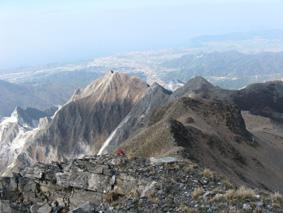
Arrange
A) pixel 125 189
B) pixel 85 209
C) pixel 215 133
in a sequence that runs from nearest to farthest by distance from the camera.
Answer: pixel 85 209 → pixel 125 189 → pixel 215 133

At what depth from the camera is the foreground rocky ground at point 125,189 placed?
19.9 meters

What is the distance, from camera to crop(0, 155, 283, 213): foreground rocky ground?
→ 19.9 meters

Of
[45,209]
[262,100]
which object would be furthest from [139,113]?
[45,209]

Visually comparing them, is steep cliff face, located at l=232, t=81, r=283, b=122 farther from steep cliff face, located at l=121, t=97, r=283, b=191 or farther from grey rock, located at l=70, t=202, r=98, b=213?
grey rock, located at l=70, t=202, r=98, b=213

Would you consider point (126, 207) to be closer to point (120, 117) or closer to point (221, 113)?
point (221, 113)

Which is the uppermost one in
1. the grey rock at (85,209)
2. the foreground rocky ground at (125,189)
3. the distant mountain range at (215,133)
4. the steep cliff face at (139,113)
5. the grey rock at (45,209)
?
the grey rock at (85,209)

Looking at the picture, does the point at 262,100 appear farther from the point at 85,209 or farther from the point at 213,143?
the point at 85,209

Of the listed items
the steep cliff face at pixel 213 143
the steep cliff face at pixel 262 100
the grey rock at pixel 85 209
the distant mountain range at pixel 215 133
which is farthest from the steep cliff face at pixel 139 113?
the grey rock at pixel 85 209

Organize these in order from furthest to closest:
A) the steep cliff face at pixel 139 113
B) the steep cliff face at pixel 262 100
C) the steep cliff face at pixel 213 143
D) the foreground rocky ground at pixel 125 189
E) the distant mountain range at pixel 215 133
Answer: the steep cliff face at pixel 139 113, the steep cliff face at pixel 262 100, the distant mountain range at pixel 215 133, the steep cliff face at pixel 213 143, the foreground rocky ground at pixel 125 189

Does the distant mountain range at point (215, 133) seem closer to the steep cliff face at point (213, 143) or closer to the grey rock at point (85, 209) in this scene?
the steep cliff face at point (213, 143)

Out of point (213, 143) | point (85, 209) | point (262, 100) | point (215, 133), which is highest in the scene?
point (85, 209)

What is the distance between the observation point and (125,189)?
22.4m

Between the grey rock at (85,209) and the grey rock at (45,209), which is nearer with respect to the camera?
the grey rock at (85,209)

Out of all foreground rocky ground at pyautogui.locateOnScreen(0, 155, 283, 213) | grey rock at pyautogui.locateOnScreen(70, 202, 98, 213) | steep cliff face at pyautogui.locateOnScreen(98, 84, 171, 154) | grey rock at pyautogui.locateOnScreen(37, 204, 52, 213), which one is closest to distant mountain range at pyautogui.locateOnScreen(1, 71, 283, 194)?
steep cliff face at pyautogui.locateOnScreen(98, 84, 171, 154)
